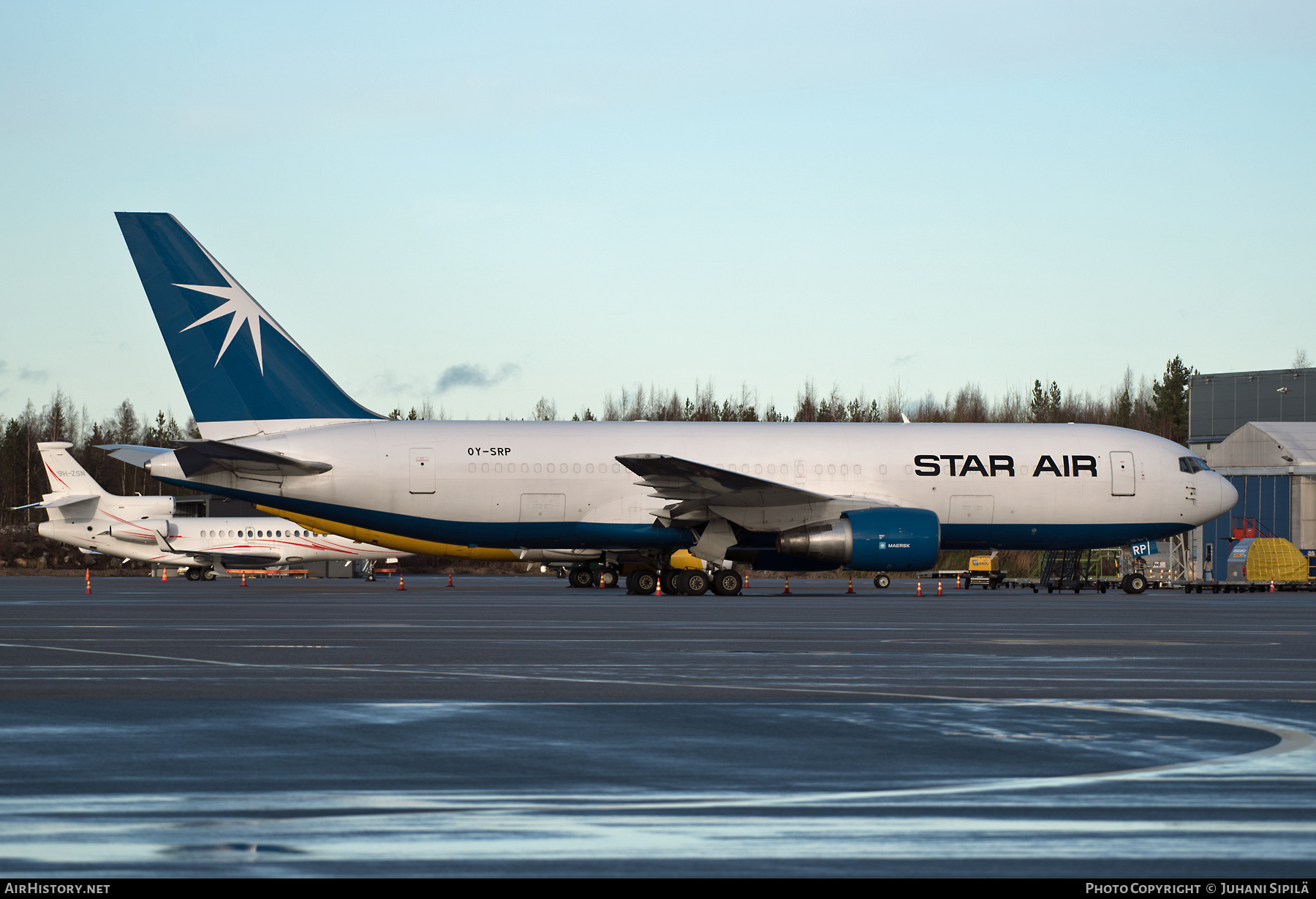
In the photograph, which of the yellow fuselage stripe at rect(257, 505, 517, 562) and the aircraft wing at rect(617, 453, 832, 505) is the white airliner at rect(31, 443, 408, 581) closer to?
the yellow fuselage stripe at rect(257, 505, 517, 562)

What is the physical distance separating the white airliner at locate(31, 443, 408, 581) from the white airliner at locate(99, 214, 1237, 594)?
2701 cm

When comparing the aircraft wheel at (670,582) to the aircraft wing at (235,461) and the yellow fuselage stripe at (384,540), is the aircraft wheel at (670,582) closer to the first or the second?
the yellow fuselage stripe at (384,540)

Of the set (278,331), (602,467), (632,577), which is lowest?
(632,577)

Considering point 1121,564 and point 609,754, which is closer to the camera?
point 609,754

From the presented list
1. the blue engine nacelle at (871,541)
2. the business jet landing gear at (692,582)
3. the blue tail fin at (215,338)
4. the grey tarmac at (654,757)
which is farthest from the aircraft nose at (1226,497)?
the blue tail fin at (215,338)

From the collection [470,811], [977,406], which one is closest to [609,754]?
[470,811]

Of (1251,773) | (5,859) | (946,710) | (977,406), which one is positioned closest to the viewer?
(5,859)

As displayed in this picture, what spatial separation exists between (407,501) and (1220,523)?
33910 mm

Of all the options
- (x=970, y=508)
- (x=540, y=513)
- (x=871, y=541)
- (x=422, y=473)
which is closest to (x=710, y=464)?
(x=540, y=513)

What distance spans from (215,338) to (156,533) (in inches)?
1272

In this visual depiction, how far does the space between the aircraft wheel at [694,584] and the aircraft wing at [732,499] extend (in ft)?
5.00

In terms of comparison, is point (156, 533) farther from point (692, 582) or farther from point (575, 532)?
point (692, 582)

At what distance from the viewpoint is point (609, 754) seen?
815 cm
